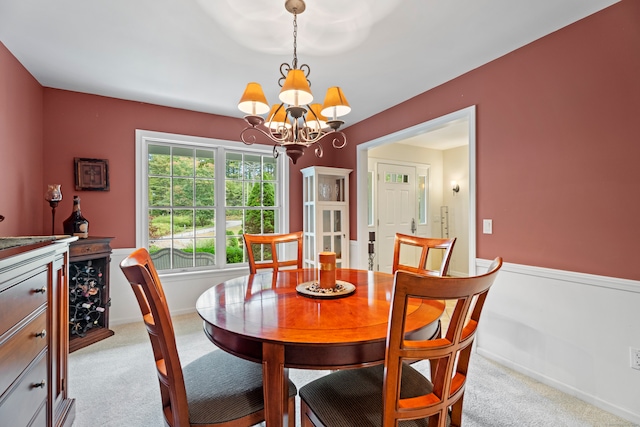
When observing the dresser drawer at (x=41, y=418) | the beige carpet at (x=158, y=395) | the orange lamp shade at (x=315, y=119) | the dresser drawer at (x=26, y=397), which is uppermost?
the orange lamp shade at (x=315, y=119)

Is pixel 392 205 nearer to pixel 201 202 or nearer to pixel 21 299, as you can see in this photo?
pixel 201 202

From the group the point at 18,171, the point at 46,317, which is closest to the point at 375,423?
the point at 46,317

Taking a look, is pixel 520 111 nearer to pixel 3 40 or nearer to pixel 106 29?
pixel 106 29

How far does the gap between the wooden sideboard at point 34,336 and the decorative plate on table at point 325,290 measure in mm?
1151

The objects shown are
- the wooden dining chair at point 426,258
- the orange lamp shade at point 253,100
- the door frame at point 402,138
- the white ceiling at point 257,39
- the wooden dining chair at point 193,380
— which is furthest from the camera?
the door frame at point 402,138

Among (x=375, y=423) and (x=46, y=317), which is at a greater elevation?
(x=46, y=317)

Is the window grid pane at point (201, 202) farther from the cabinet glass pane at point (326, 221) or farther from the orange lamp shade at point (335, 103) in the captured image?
the orange lamp shade at point (335, 103)

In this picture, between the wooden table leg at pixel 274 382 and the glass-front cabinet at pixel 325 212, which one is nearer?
the wooden table leg at pixel 274 382

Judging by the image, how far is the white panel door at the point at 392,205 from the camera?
16.9 feet

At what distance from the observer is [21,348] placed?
1.18 meters

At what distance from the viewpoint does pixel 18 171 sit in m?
2.51

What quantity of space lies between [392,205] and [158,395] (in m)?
4.28

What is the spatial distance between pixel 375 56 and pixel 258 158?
2227 millimetres

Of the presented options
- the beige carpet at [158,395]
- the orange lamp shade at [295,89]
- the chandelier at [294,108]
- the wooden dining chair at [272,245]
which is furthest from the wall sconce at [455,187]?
the orange lamp shade at [295,89]
